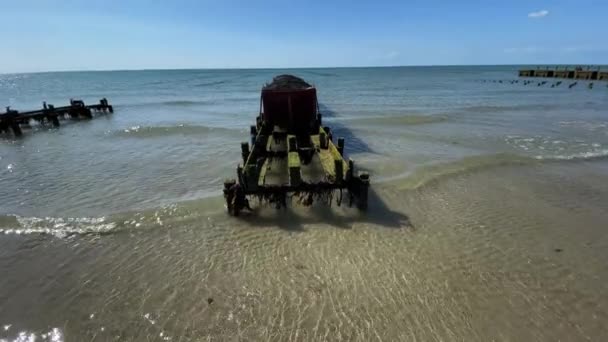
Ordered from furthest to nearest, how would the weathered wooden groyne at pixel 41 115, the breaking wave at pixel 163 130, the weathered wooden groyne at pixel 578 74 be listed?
the weathered wooden groyne at pixel 578 74, the weathered wooden groyne at pixel 41 115, the breaking wave at pixel 163 130

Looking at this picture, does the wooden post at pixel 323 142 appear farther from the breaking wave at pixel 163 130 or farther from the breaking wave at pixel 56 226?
the breaking wave at pixel 163 130

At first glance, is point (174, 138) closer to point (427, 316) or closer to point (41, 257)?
point (41, 257)

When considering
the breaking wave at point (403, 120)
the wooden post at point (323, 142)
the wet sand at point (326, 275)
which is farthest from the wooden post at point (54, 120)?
the wooden post at point (323, 142)

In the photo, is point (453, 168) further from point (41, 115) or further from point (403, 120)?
point (41, 115)

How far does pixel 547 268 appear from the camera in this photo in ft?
18.5

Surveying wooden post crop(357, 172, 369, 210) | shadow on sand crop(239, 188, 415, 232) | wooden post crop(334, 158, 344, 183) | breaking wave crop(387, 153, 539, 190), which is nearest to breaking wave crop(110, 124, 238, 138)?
shadow on sand crop(239, 188, 415, 232)

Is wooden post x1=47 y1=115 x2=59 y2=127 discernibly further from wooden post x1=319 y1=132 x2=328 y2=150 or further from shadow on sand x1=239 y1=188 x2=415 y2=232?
shadow on sand x1=239 y1=188 x2=415 y2=232

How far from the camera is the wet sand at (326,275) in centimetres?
453

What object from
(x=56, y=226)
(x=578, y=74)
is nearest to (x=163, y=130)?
(x=56, y=226)

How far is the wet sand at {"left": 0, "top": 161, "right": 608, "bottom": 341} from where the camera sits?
4.53 metres

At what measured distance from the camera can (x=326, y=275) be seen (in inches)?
218

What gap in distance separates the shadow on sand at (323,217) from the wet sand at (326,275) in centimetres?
5

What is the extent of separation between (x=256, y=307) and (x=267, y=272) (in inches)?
33.1

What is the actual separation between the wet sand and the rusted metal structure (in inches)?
22.2
